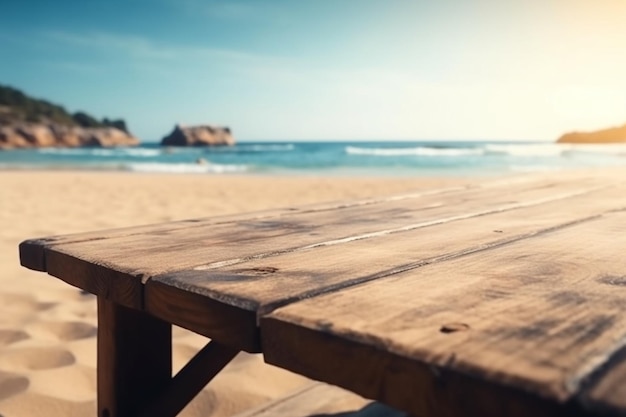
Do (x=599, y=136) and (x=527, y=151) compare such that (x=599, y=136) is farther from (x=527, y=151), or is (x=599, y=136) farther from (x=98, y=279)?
(x=98, y=279)

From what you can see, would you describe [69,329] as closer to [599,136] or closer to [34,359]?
[34,359]

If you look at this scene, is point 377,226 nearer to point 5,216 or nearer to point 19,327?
point 19,327

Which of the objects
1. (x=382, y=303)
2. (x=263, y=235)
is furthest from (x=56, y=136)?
(x=382, y=303)

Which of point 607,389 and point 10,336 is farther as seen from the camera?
point 10,336

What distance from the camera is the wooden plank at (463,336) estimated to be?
1.31ft

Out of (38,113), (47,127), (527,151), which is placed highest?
(38,113)

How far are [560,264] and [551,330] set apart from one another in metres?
0.29

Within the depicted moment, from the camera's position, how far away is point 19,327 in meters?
1.95

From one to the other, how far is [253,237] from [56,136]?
57.7 meters

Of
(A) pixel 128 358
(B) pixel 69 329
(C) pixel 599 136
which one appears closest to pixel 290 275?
(A) pixel 128 358

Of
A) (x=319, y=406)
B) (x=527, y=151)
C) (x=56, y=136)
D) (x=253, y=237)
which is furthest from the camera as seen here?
(x=56, y=136)

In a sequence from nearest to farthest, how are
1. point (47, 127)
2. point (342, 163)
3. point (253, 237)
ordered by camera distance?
point (253, 237) → point (342, 163) → point (47, 127)

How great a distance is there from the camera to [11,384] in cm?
154

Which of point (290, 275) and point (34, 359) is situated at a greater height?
point (290, 275)
